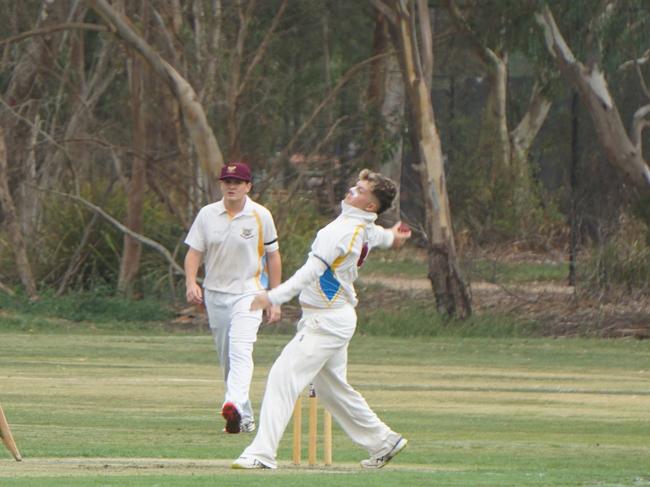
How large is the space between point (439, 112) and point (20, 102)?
1335 cm

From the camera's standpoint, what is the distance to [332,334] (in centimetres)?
1148

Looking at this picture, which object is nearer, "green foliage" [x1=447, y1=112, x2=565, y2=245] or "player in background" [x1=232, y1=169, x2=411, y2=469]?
"player in background" [x1=232, y1=169, x2=411, y2=469]

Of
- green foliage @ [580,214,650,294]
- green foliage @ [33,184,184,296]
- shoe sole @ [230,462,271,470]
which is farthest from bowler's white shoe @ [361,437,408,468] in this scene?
green foliage @ [33,184,184,296]

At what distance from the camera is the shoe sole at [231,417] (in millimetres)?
13500

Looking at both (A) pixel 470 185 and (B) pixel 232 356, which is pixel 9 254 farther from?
(B) pixel 232 356

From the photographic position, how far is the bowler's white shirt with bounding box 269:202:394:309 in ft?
36.9

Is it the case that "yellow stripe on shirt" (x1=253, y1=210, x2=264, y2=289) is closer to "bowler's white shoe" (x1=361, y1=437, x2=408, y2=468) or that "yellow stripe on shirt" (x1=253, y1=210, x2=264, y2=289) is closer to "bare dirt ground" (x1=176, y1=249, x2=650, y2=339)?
"bowler's white shoe" (x1=361, y1=437, x2=408, y2=468)

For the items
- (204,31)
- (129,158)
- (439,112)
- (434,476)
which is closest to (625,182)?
(204,31)

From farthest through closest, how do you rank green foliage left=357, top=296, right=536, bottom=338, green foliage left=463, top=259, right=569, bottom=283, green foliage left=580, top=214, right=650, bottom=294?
green foliage left=463, top=259, right=569, bottom=283
green foliage left=580, top=214, right=650, bottom=294
green foliage left=357, top=296, right=536, bottom=338

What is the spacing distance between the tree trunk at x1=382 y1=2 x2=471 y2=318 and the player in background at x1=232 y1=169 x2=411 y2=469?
1694cm

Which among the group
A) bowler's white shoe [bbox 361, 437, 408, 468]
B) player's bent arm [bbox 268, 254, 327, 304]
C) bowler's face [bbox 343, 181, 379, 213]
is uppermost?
bowler's face [bbox 343, 181, 379, 213]

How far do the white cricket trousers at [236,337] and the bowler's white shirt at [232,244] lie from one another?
3.8 inches

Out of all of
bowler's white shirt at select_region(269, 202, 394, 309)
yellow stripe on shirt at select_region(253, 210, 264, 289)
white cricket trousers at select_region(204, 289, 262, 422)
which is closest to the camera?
bowler's white shirt at select_region(269, 202, 394, 309)

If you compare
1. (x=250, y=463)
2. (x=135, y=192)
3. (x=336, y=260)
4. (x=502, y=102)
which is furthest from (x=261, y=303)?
(x=502, y=102)
